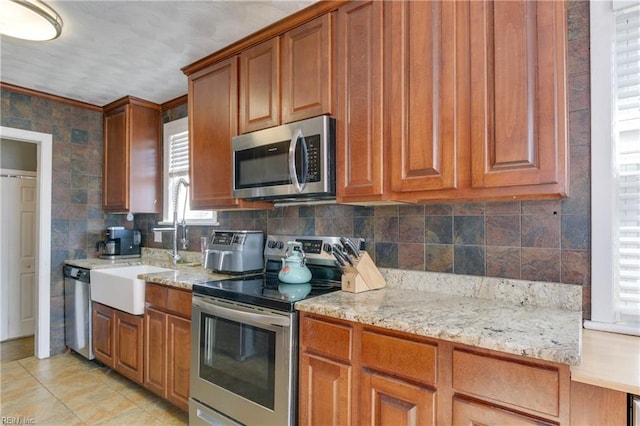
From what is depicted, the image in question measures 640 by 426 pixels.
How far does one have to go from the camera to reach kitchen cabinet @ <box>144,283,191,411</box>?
6.98 feet

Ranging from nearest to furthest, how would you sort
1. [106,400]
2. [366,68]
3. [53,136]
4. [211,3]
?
1. [366,68]
2. [211,3]
3. [106,400]
4. [53,136]

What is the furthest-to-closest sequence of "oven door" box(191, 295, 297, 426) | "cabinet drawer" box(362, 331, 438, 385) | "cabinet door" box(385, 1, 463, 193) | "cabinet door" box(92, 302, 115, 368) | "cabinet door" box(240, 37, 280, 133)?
"cabinet door" box(92, 302, 115, 368)
"cabinet door" box(240, 37, 280, 133)
"oven door" box(191, 295, 297, 426)
"cabinet door" box(385, 1, 463, 193)
"cabinet drawer" box(362, 331, 438, 385)

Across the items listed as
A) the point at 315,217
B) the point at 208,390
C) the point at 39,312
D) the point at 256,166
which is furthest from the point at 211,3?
the point at 39,312

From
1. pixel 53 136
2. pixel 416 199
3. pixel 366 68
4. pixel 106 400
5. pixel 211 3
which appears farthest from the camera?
pixel 53 136

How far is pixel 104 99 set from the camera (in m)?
3.37

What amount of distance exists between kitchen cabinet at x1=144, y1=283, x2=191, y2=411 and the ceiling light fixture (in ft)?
5.24

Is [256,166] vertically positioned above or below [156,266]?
above

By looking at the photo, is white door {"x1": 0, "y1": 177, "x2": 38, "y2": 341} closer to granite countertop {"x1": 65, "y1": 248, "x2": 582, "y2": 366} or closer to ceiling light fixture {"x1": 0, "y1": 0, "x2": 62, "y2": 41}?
ceiling light fixture {"x1": 0, "y1": 0, "x2": 62, "y2": 41}

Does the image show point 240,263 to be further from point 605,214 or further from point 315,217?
point 605,214

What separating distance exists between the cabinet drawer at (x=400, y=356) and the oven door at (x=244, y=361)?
366mm

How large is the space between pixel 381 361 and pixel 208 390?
1.09 metres

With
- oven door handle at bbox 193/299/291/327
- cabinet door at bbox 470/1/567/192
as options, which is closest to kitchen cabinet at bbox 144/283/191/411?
oven door handle at bbox 193/299/291/327

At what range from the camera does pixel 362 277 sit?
1.82 m

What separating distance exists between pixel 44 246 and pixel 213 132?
2096mm
